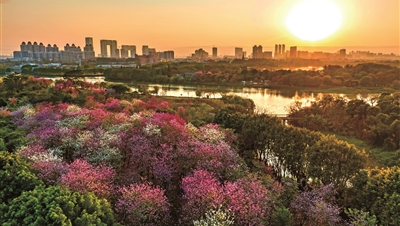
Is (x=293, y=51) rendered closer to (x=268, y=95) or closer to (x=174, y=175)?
(x=268, y=95)

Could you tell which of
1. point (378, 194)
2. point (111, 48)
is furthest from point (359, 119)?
point (111, 48)

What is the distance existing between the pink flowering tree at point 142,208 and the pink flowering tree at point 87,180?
0.48 metres

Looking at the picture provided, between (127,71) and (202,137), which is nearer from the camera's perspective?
(202,137)

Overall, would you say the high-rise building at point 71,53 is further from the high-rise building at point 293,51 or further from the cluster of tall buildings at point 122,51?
the high-rise building at point 293,51

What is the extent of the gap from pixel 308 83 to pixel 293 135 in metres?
34.8

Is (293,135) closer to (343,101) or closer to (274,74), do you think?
(343,101)

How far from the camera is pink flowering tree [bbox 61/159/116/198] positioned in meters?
5.84

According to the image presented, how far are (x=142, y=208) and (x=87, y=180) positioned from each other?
142 cm

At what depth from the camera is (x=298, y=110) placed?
2147 centimetres

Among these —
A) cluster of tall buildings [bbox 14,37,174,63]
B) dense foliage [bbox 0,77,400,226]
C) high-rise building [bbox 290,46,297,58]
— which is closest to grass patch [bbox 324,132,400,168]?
dense foliage [bbox 0,77,400,226]

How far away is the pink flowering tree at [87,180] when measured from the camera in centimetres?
584

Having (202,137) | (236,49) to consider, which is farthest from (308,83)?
(236,49)

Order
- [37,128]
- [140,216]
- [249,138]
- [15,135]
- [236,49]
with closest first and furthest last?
[140,216] → [15,135] → [37,128] → [249,138] → [236,49]

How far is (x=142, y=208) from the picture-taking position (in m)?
5.67
